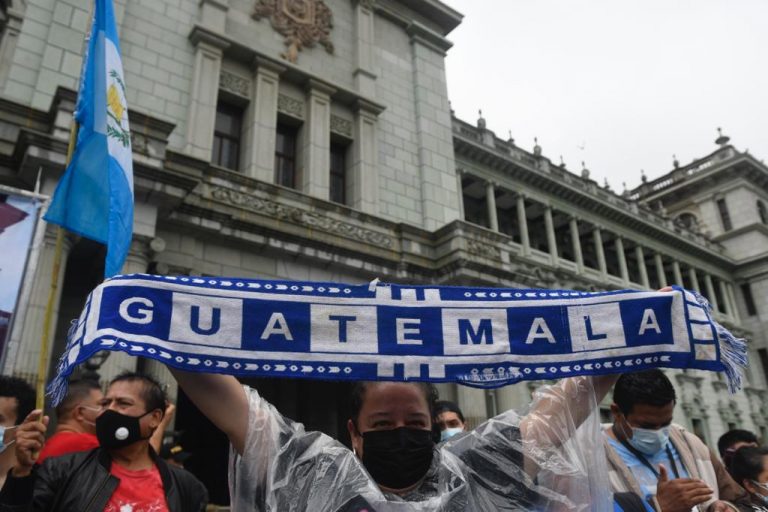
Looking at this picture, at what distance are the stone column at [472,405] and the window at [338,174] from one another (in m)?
5.57

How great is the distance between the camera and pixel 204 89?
1271 cm

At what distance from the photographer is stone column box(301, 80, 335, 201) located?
13508 mm

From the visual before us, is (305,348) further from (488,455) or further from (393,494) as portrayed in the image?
(488,455)

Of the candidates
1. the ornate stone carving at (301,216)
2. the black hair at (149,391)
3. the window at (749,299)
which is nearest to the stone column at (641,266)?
the window at (749,299)

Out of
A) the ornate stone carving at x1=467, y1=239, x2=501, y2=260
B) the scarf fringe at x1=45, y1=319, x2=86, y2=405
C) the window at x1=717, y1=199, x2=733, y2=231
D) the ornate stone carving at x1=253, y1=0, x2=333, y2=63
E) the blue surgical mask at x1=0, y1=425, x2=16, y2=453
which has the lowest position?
the blue surgical mask at x1=0, y1=425, x2=16, y2=453

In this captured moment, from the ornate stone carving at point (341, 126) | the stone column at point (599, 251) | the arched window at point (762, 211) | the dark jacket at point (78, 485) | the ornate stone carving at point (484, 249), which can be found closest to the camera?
the dark jacket at point (78, 485)

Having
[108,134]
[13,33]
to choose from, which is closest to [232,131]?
[13,33]

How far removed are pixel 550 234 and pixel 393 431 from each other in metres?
25.2

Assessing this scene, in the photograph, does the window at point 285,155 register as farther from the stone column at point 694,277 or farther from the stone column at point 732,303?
the stone column at point 732,303

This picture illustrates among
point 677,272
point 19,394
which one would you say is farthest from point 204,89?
point 677,272

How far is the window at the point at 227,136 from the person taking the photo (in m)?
13.1

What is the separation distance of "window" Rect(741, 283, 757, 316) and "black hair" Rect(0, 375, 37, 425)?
3975cm

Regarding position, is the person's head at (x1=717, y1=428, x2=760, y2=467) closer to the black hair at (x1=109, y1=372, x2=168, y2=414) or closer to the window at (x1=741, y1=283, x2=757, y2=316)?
the black hair at (x1=109, y1=372, x2=168, y2=414)

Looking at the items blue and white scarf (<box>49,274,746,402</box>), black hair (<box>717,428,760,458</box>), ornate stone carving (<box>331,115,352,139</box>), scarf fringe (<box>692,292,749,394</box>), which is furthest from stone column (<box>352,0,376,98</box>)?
scarf fringe (<box>692,292,749,394</box>)
